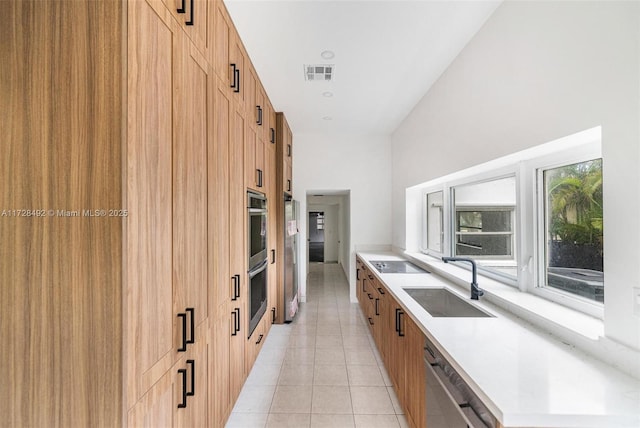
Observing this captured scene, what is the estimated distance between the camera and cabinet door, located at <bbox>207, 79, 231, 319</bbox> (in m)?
1.70

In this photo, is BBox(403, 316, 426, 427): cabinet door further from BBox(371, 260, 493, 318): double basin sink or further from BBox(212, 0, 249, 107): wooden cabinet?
BBox(212, 0, 249, 107): wooden cabinet

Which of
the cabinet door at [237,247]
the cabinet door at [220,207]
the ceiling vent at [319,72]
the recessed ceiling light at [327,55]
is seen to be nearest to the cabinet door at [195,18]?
the cabinet door at [220,207]

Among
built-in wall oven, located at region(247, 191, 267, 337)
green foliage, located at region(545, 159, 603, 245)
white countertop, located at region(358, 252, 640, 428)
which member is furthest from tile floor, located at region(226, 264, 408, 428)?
green foliage, located at region(545, 159, 603, 245)

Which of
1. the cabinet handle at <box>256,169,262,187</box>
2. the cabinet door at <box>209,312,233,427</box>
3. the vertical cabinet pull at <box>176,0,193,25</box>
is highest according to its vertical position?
the vertical cabinet pull at <box>176,0,193,25</box>

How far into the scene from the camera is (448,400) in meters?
1.25

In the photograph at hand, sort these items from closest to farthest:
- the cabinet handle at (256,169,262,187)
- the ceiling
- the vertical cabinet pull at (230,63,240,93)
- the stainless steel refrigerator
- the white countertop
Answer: the white countertop
the ceiling
the vertical cabinet pull at (230,63,240,93)
the cabinet handle at (256,169,262,187)
the stainless steel refrigerator

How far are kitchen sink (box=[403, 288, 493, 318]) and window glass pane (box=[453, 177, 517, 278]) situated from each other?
0.46 metres

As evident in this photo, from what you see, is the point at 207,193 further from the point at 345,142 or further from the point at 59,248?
the point at 345,142

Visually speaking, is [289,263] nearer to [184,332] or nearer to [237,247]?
[237,247]

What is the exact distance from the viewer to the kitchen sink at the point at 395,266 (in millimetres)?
3265

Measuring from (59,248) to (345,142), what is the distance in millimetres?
4367

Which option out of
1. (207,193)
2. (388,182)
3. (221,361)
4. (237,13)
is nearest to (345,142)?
(388,182)

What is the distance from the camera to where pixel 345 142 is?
4879 mm

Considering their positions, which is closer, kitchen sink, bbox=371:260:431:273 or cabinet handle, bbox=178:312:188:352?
cabinet handle, bbox=178:312:188:352
